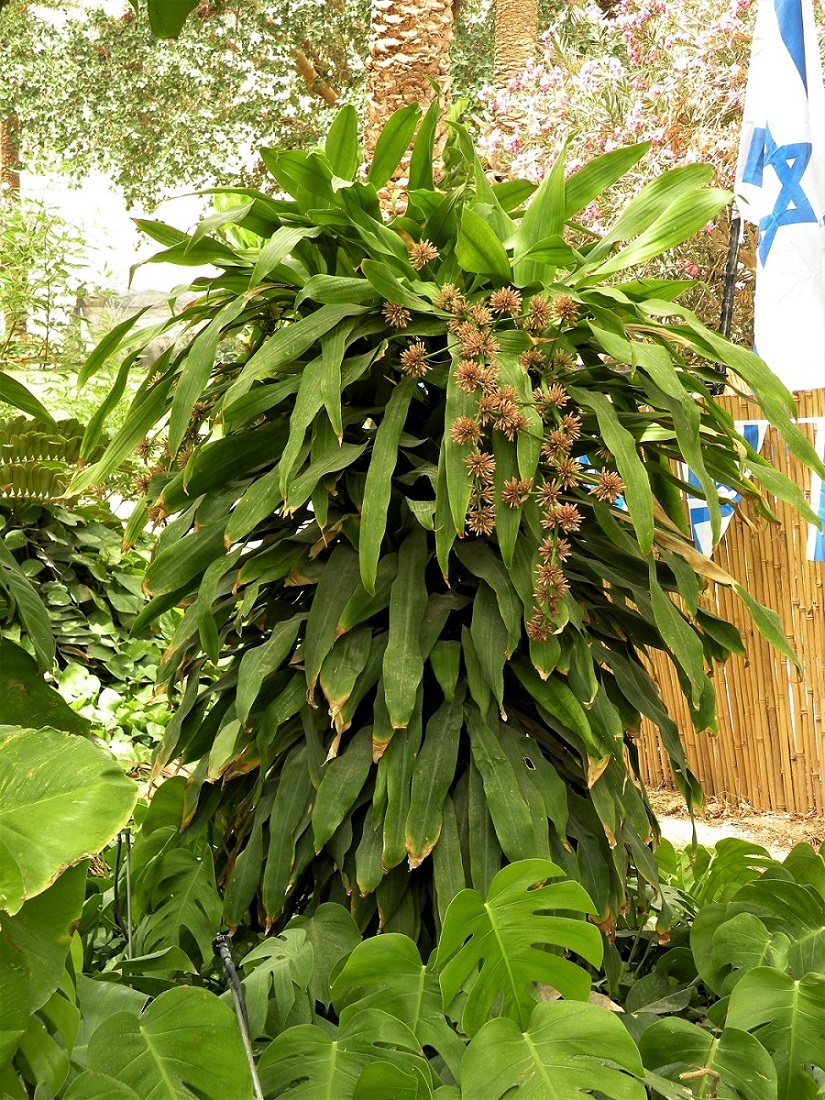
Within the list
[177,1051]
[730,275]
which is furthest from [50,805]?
[730,275]

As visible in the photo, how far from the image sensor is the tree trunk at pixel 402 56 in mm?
4430

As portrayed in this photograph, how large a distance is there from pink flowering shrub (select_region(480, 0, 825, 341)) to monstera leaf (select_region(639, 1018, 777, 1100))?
17.1 feet

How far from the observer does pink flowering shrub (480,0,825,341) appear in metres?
5.93

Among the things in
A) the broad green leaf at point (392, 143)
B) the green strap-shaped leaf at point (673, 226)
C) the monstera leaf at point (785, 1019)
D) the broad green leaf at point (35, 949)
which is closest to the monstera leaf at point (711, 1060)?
the monstera leaf at point (785, 1019)

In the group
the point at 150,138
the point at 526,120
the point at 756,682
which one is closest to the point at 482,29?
the point at 150,138

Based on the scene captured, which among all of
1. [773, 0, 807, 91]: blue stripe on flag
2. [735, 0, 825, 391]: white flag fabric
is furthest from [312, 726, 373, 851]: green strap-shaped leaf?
[773, 0, 807, 91]: blue stripe on flag

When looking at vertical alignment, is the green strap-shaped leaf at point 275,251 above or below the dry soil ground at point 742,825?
above

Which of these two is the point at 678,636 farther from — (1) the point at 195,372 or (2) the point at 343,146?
(2) the point at 343,146

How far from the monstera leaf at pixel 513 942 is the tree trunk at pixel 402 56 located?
3.97 m

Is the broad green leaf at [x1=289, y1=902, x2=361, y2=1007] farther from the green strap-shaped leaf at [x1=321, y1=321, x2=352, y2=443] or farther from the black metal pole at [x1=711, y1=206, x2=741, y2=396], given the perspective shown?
the black metal pole at [x1=711, y1=206, x2=741, y2=396]

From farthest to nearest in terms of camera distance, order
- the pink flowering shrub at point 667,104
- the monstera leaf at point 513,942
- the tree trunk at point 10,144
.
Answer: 1. the tree trunk at point 10,144
2. the pink flowering shrub at point 667,104
3. the monstera leaf at point 513,942

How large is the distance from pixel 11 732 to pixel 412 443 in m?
0.58

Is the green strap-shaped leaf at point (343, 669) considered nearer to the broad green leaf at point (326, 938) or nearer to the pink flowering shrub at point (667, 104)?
the broad green leaf at point (326, 938)

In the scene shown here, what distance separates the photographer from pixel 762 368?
1.10 m
